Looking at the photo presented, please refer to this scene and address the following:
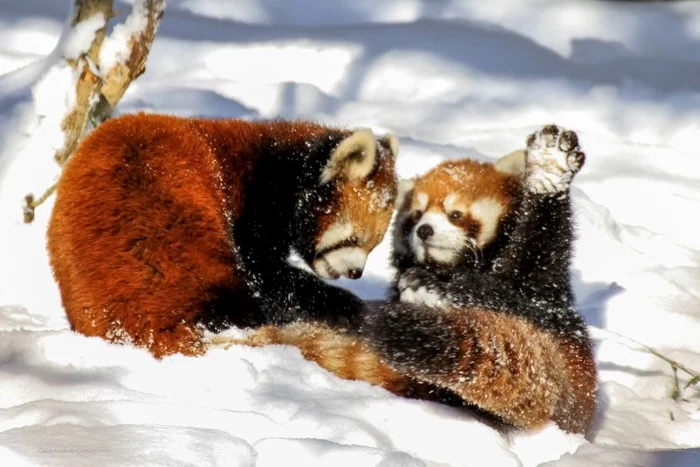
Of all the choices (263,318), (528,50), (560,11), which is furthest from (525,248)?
(560,11)

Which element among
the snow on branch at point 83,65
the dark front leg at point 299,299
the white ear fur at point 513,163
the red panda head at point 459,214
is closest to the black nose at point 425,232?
the red panda head at point 459,214

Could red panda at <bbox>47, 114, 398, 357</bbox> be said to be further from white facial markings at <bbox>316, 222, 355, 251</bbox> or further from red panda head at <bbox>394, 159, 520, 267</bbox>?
red panda head at <bbox>394, 159, 520, 267</bbox>

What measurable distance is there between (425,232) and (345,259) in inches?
13.4

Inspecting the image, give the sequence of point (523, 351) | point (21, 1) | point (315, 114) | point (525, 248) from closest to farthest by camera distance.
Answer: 1. point (523, 351)
2. point (525, 248)
3. point (315, 114)
4. point (21, 1)

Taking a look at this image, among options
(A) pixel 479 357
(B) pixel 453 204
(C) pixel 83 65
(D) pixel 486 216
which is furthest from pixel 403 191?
(C) pixel 83 65

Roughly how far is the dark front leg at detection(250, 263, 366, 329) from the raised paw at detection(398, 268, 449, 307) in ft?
0.58

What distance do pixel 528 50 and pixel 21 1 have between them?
3.37 m

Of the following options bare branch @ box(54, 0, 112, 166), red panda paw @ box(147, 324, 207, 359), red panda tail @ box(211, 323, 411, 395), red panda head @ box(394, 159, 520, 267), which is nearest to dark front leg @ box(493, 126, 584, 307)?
red panda head @ box(394, 159, 520, 267)

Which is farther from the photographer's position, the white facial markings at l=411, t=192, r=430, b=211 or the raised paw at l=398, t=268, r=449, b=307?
the white facial markings at l=411, t=192, r=430, b=211

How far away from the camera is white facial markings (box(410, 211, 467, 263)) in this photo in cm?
332

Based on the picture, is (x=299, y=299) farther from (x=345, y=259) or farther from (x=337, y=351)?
(x=345, y=259)

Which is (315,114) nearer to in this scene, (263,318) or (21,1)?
(21,1)

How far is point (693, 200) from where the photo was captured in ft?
17.2

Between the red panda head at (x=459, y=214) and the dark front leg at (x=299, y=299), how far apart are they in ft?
1.57
